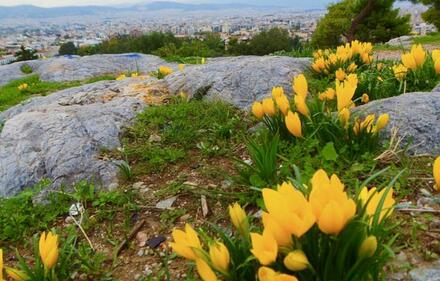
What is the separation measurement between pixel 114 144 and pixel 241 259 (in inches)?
100

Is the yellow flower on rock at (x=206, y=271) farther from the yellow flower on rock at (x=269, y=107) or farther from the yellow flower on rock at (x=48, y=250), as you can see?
Answer: the yellow flower on rock at (x=269, y=107)

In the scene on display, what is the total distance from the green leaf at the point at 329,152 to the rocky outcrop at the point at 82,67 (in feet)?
33.4

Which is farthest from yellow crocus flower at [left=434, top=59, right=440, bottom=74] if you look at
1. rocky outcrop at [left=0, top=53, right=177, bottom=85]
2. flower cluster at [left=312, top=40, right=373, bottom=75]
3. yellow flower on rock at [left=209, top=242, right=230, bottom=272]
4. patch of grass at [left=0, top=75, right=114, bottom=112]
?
rocky outcrop at [left=0, top=53, right=177, bottom=85]

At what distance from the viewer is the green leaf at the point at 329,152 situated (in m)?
2.74

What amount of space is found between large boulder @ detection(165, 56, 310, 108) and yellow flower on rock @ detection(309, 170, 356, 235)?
3338mm

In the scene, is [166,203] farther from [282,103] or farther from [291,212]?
[291,212]

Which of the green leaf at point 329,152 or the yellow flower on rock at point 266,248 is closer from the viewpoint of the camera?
the yellow flower on rock at point 266,248

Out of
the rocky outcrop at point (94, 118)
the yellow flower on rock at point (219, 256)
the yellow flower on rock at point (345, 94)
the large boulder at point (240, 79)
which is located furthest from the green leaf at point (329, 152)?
the large boulder at point (240, 79)

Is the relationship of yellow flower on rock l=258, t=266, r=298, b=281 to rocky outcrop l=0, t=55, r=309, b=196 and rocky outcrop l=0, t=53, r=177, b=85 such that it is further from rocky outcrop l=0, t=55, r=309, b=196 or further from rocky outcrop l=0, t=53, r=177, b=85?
rocky outcrop l=0, t=53, r=177, b=85

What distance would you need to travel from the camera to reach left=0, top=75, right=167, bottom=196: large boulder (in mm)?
3535

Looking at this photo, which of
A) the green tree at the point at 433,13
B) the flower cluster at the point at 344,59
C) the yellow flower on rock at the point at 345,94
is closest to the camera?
the yellow flower on rock at the point at 345,94

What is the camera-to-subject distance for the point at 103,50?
1444 inches

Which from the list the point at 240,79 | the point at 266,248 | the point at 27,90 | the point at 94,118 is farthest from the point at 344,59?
the point at 27,90

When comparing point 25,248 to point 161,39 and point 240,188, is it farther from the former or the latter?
point 161,39
